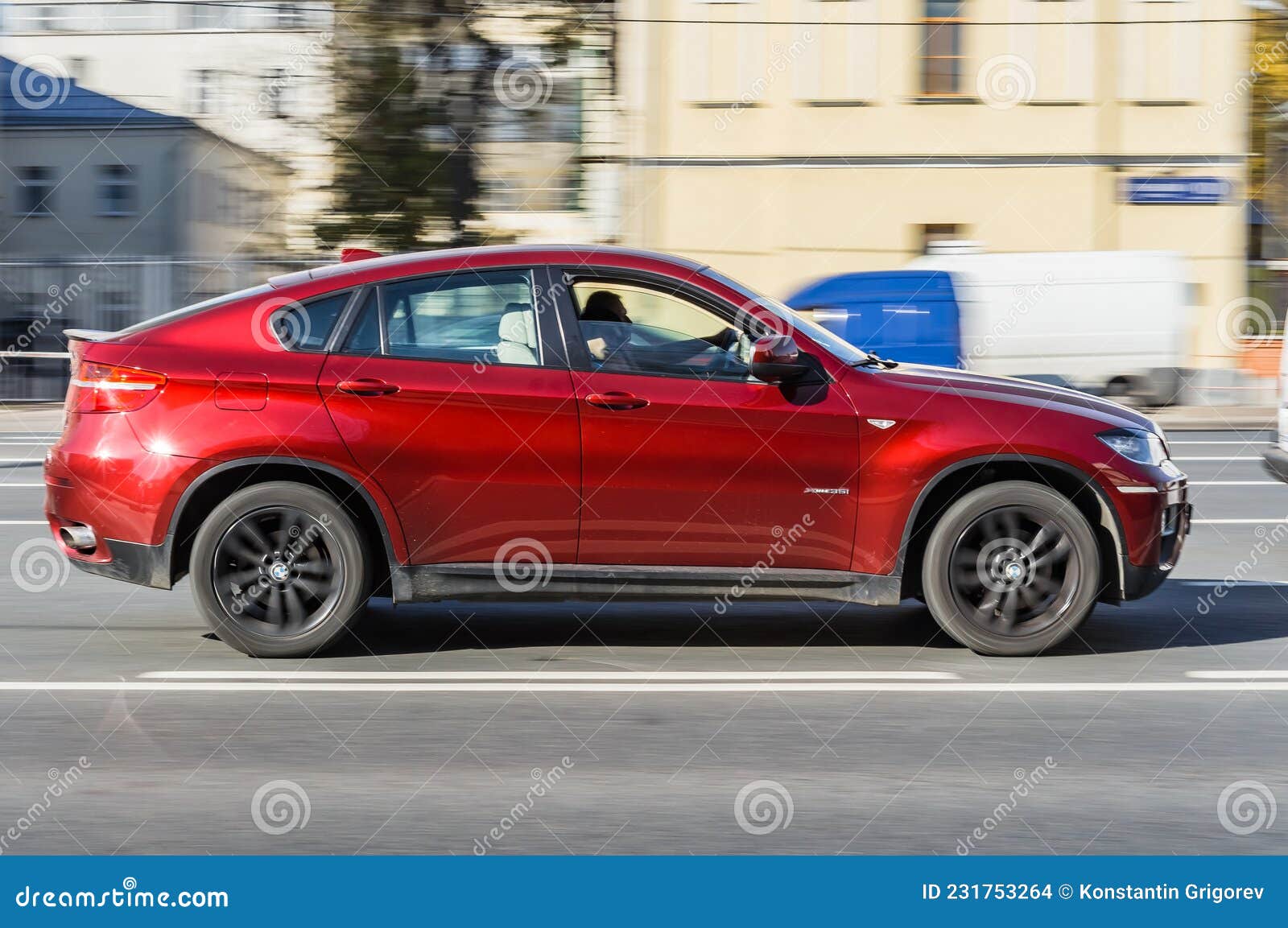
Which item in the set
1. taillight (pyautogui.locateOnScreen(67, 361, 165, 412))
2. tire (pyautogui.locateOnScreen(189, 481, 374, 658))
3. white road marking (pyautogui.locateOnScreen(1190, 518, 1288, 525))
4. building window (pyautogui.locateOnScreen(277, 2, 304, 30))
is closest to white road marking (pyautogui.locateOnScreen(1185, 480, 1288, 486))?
white road marking (pyautogui.locateOnScreen(1190, 518, 1288, 525))

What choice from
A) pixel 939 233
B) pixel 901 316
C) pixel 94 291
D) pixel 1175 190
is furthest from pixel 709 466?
pixel 94 291

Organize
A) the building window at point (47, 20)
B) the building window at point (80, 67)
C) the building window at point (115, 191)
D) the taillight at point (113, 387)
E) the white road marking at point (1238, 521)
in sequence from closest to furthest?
the taillight at point (113, 387)
the white road marking at point (1238, 521)
the building window at point (115, 191)
the building window at point (47, 20)
the building window at point (80, 67)

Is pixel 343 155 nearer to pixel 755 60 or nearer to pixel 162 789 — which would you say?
pixel 755 60

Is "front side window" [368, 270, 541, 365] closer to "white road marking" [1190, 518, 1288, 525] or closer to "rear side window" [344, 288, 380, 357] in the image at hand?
"rear side window" [344, 288, 380, 357]

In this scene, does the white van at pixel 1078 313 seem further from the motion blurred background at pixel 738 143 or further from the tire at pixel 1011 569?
the tire at pixel 1011 569

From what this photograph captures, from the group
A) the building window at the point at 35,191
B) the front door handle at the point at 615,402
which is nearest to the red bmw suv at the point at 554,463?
the front door handle at the point at 615,402

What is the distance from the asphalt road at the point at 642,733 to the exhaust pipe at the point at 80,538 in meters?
0.46

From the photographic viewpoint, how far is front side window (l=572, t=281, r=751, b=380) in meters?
A: 6.23

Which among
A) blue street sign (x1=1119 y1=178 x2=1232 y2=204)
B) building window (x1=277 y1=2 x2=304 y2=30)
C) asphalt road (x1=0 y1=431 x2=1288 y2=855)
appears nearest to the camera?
asphalt road (x1=0 y1=431 x2=1288 y2=855)

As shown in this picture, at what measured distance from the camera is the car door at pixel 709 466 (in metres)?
6.11

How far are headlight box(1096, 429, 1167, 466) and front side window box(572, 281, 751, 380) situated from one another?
1521mm

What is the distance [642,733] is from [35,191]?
135 feet

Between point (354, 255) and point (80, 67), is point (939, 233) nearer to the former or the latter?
point (354, 255)

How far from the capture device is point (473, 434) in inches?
→ 241
